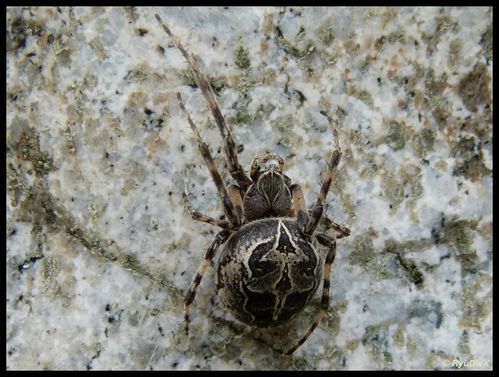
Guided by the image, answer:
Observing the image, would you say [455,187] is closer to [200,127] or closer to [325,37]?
[325,37]

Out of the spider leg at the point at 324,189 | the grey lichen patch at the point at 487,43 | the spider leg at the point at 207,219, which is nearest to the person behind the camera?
the spider leg at the point at 324,189

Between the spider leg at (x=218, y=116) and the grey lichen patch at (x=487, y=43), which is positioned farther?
the grey lichen patch at (x=487, y=43)

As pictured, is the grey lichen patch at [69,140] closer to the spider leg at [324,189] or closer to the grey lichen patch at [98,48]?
the grey lichen patch at [98,48]

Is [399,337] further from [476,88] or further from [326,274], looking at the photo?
[476,88]

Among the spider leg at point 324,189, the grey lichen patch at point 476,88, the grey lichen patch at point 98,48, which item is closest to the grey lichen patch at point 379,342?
the spider leg at point 324,189

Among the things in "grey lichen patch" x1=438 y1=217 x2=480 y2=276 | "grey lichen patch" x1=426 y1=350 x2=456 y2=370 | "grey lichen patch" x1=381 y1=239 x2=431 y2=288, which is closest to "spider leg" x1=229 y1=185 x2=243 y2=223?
"grey lichen patch" x1=381 y1=239 x2=431 y2=288

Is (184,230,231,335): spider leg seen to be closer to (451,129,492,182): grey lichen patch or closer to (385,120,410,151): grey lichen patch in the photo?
(385,120,410,151): grey lichen patch
